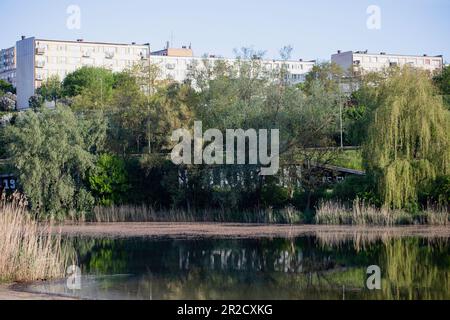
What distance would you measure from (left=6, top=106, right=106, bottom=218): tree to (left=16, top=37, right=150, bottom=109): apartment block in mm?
56620

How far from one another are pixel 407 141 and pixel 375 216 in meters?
3.51

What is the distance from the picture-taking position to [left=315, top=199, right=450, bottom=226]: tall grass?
2931cm

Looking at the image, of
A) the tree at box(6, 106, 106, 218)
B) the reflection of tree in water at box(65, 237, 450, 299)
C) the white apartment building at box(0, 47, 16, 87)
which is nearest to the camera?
the reflection of tree in water at box(65, 237, 450, 299)

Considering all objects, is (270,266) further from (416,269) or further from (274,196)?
(274,196)

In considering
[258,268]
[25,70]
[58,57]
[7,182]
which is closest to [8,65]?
[25,70]

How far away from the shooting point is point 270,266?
19.7 m

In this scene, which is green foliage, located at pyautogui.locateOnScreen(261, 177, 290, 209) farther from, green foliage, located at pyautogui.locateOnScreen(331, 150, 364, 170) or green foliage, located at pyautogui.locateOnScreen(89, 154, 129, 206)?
green foliage, located at pyautogui.locateOnScreen(89, 154, 129, 206)

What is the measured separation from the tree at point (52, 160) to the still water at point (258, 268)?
8353mm

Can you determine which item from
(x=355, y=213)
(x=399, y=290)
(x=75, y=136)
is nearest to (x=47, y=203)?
(x=75, y=136)

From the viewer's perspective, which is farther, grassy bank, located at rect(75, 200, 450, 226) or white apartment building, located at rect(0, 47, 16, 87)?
white apartment building, located at rect(0, 47, 16, 87)

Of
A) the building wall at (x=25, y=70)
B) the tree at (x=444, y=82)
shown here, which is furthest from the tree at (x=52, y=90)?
the tree at (x=444, y=82)

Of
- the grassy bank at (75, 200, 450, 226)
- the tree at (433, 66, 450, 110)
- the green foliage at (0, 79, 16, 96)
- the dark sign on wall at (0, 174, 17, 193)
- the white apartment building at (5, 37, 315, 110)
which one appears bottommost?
the grassy bank at (75, 200, 450, 226)

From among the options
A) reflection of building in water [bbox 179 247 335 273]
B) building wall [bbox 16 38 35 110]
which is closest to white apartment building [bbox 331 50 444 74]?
building wall [bbox 16 38 35 110]

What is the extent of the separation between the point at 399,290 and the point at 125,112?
81.0ft
